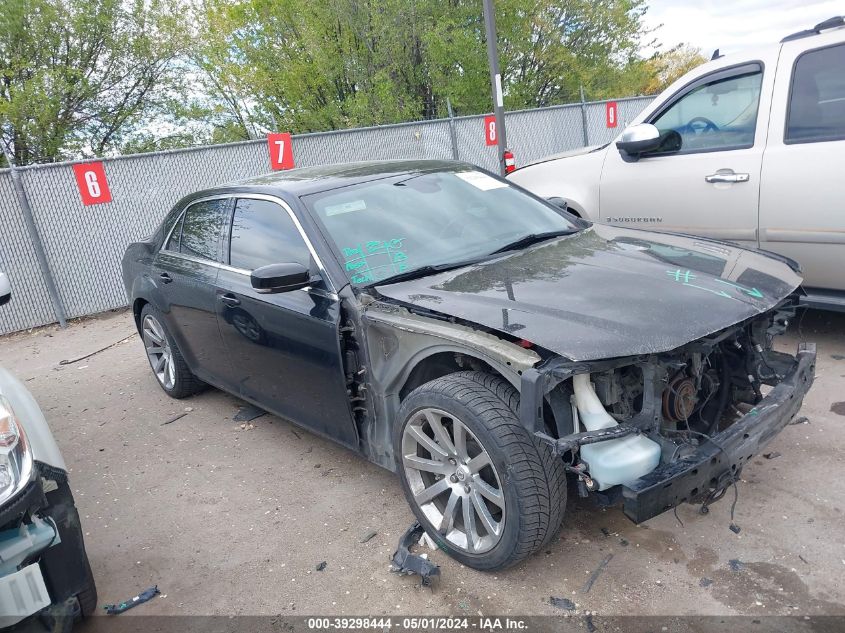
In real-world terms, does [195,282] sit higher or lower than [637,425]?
higher

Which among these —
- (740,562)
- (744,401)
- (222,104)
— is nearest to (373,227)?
(744,401)

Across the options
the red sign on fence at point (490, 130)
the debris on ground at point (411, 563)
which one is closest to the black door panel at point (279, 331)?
the debris on ground at point (411, 563)

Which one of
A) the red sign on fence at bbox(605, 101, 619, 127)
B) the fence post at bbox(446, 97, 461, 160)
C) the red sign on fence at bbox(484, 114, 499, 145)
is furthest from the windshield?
the red sign on fence at bbox(605, 101, 619, 127)

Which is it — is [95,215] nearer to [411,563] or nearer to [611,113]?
[411,563]

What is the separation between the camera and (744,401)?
3164mm

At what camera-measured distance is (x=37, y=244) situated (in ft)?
27.4

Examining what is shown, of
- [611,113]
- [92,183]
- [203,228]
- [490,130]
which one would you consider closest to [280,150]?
[92,183]

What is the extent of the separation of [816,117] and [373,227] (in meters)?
3.08

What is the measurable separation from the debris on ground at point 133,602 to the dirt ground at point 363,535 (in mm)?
45

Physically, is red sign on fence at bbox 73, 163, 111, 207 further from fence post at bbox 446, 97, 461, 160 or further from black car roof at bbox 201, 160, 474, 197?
fence post at bbox 446, 97, 461, 160

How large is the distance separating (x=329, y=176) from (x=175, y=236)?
5.10 feet

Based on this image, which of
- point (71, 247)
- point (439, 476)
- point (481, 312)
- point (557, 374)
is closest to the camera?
point (557, 374)

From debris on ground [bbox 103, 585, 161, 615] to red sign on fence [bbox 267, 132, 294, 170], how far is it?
7.86 metres

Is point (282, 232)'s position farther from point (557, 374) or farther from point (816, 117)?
point (816, 117)
